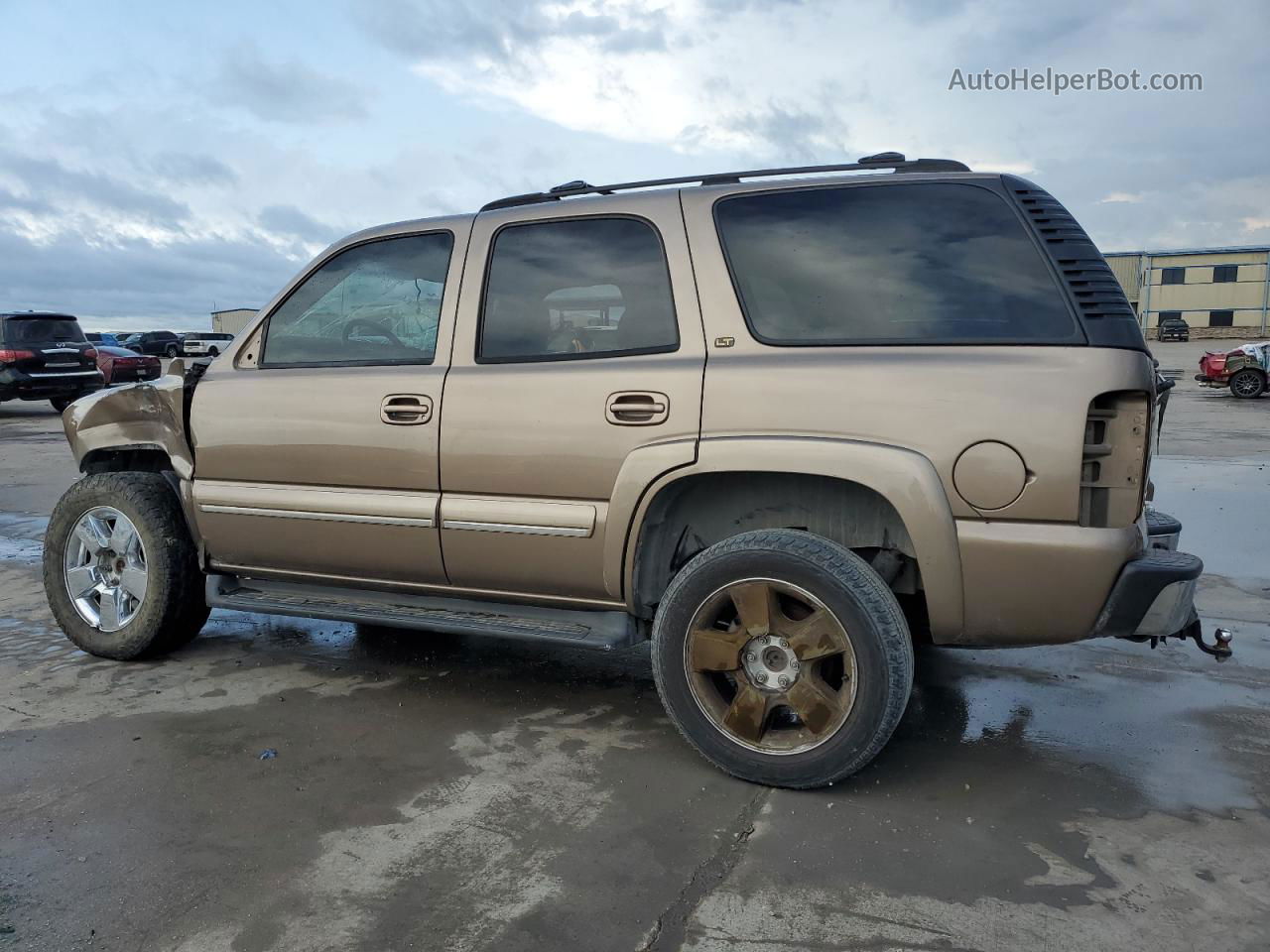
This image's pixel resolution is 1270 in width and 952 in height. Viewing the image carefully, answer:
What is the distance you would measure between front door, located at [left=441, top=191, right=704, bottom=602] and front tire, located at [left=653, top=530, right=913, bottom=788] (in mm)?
343

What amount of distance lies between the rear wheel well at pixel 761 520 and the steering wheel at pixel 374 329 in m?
1.25

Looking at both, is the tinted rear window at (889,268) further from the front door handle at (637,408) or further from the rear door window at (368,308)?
the rear door window at (368,308)

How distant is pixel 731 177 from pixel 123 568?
3.10 meters

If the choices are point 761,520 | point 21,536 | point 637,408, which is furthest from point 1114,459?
point 21,536

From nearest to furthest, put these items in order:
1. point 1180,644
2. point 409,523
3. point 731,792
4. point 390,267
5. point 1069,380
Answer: point 1069,380, point 731,792, point 409,523, point 390,267, point 1180,644

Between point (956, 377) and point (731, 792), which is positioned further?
point (731, 792)

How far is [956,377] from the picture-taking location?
2863 mm

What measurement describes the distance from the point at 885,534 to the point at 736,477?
0.51m

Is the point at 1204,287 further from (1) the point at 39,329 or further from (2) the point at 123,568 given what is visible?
(2) the point at 123,568

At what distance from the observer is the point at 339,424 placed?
3.73 metres

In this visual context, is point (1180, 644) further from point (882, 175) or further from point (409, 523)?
point (409, 523)

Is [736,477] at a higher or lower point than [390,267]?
lower

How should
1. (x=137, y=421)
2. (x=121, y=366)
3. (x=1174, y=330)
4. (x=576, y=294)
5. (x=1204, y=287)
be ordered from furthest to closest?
(x=1204, y=287)
(x=1174, y=330)
(x=121, y=366)
(x=137, y=421)
(x=576, y=294)

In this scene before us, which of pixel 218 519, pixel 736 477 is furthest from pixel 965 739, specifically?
pixel 218 519
